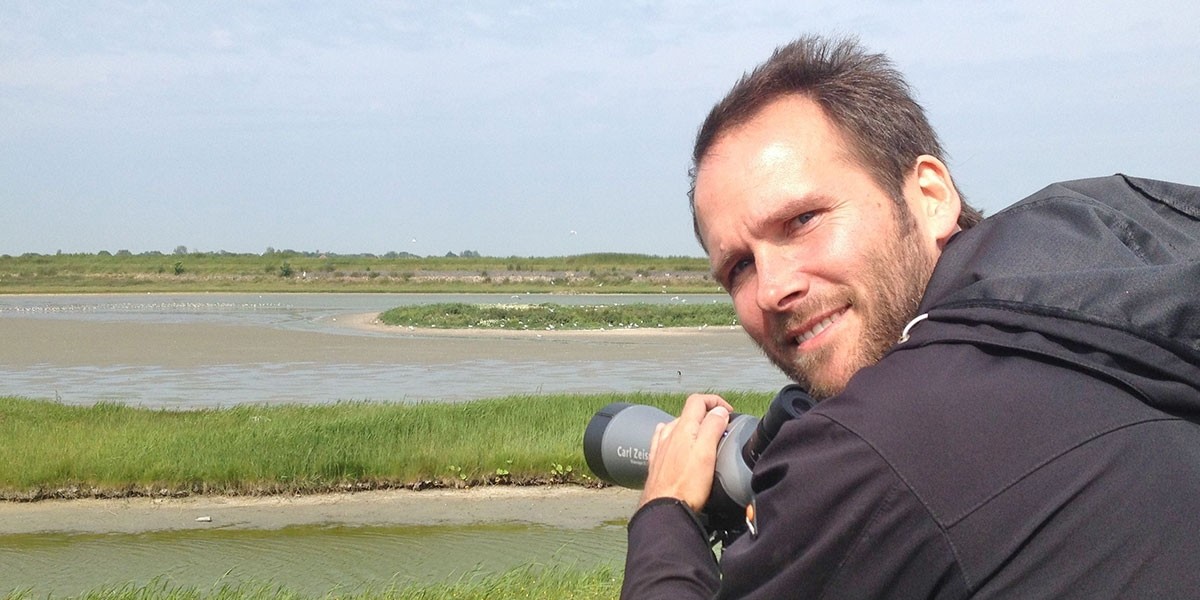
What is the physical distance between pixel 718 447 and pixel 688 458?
0.06m

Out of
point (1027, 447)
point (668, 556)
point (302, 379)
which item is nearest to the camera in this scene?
point (1027, 447)

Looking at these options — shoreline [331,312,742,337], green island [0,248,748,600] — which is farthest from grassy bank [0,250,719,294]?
green island [0,248,748,600]

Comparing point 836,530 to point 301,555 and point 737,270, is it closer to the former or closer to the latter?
point 737,270

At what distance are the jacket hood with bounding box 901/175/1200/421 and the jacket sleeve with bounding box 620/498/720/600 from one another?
1.70 ft

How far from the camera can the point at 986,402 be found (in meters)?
1.18

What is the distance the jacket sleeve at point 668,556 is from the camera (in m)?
1.60

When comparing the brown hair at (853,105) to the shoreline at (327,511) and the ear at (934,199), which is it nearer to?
the ear at (934,199)

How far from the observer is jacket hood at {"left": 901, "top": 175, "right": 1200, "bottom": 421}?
3.84 ft

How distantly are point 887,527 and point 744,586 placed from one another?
0.24m

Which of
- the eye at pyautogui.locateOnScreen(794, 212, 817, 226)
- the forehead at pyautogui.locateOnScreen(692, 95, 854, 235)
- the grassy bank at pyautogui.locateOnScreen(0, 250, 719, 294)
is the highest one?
the forehead at pyautogui.locateOnScreen(692, 95, 854, 235)

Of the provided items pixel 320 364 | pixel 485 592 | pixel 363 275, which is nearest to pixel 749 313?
pixel 485 592

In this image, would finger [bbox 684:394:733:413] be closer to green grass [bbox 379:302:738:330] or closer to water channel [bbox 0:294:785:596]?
water channel [bbox 0:294:785:596]

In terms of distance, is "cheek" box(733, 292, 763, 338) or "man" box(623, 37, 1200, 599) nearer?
"man" box(623, 37, 1200, 599)

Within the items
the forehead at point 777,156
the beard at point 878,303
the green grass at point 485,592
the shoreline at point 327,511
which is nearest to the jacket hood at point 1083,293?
the beard at point 878,303
